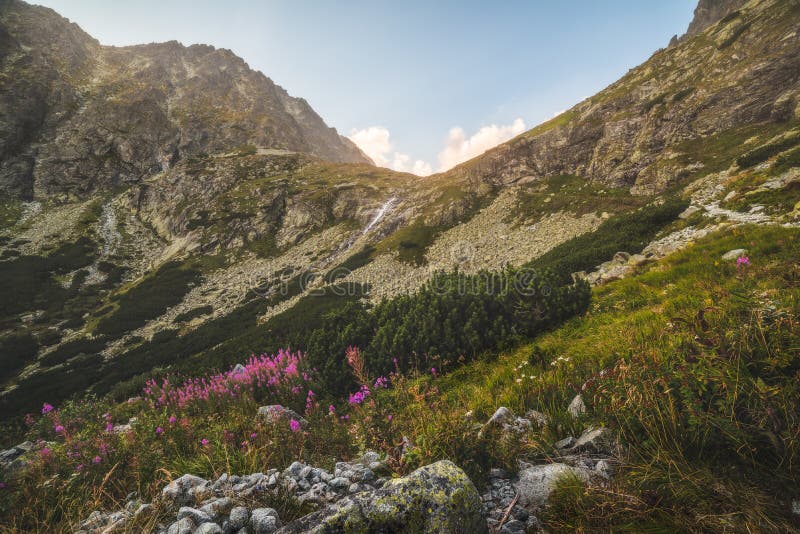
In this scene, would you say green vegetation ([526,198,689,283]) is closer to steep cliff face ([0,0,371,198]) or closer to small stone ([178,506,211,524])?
small stone ([178,506,211,524])

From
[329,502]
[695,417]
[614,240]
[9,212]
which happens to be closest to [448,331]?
[329,502]

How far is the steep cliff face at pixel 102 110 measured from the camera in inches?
2687

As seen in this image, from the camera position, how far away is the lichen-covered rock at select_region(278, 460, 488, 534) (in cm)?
188

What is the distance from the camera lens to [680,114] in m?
26.8

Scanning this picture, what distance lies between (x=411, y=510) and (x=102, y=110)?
115 m

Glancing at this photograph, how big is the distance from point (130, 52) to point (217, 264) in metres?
132

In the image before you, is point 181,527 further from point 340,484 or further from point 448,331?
point 448,331

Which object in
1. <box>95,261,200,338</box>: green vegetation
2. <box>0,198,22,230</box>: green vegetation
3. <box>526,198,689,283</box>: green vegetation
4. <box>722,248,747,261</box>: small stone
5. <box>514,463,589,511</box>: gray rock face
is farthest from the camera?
<box>0,198,22,230</box>: green vegetation

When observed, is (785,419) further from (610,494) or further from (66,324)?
(66,324)

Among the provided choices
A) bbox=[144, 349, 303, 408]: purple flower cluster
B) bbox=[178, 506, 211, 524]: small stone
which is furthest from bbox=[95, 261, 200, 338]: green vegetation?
bbox=[178, 506, 211, 524]: small stone

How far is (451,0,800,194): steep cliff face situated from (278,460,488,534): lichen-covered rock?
87.4ft

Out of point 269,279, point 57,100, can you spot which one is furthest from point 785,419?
point 57,100

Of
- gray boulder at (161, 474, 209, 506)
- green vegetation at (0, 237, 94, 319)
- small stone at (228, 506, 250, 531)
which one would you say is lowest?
small stone at (228, 506, 250, 531)

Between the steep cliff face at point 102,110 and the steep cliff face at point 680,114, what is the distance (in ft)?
279
